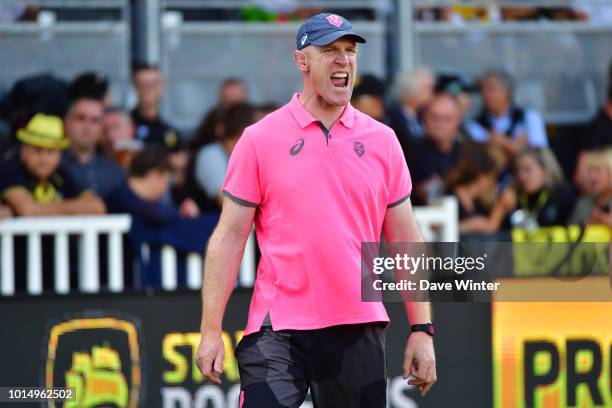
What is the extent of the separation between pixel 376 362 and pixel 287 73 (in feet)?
19.3

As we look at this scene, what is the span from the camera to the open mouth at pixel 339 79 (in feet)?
17.5

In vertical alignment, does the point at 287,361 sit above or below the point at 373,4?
below

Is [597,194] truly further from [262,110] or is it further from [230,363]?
[230,363]

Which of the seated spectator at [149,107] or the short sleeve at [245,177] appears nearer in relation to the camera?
the short sleeve at [245,177]

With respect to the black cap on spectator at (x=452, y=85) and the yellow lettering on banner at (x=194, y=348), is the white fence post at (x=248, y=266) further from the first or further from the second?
the black cap on spectator at (x=452, y=85)

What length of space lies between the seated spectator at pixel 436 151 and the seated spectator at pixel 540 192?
1.81ft

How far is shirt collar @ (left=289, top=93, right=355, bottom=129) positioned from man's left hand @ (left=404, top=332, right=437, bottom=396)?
2.95ft

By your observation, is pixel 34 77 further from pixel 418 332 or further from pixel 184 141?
pixel 418 332

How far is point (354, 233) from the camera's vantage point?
5336mm

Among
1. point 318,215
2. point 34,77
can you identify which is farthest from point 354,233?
point 34,77

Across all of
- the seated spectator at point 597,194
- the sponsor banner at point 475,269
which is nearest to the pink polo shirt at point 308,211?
the sponsor banner at point 475,269

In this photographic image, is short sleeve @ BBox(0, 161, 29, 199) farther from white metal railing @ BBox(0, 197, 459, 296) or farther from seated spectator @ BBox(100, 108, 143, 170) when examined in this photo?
seated spectator @ BBox(100, 108, 143, 170)

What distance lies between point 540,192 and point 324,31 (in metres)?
5.31

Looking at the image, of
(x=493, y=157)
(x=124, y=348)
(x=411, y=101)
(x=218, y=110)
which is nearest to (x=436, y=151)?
(x=493, y=157)
